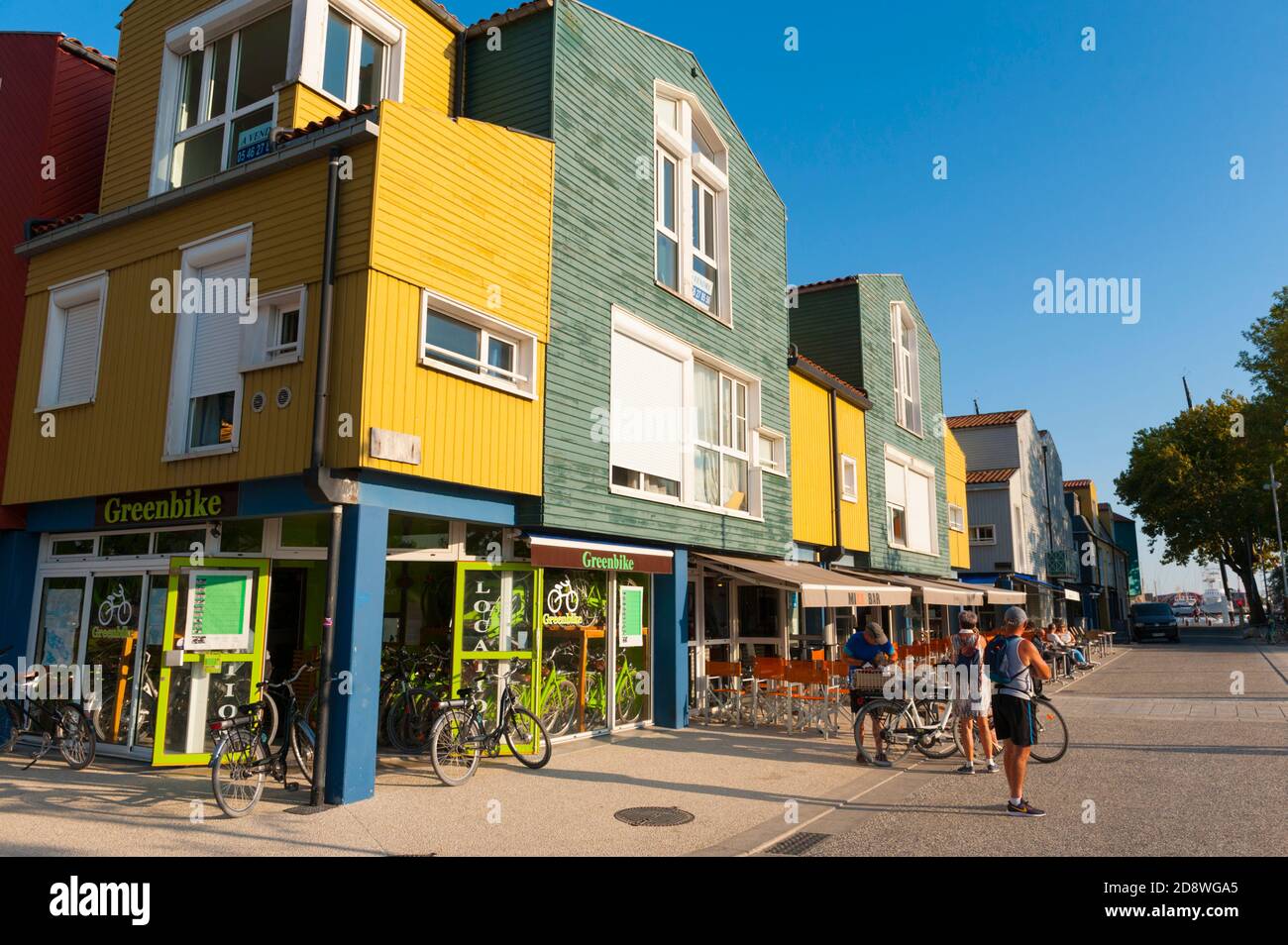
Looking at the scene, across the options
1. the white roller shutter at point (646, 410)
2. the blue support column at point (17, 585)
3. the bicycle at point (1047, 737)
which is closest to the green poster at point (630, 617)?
the white roller shutter at point (646, 410)

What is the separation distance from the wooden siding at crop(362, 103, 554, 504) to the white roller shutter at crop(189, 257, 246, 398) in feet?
6.93

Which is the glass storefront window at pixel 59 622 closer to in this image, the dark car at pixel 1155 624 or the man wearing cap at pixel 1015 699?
the man wearing cap at pixel 1015 699

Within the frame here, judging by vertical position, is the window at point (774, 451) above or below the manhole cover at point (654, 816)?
above

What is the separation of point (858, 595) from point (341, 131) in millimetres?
10504

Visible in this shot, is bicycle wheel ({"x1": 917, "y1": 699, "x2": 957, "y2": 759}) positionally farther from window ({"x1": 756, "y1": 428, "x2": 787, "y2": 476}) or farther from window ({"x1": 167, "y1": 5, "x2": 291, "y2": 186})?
window ({"x1": 167, "y1": 5, "x2": 291, "y2": 186})

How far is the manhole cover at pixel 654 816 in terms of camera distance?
24.5 ft

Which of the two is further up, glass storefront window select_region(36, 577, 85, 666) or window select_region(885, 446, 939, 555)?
window select_region(885, 446, 939, 555)

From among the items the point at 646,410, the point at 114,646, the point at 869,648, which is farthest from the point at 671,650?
the point at 114,646

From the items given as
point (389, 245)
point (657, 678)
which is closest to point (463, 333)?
point (389, 245)

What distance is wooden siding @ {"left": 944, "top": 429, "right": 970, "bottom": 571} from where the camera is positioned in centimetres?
2812

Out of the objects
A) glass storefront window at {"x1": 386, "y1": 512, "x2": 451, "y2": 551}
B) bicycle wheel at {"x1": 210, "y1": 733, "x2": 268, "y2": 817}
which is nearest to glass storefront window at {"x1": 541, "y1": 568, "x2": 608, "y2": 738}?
glass storefront window at {"x1": 386, "y1": 512, "x2": 451, "y2": 551}

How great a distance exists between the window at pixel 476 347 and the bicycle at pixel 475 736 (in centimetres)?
352

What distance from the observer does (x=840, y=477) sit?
20.0 m

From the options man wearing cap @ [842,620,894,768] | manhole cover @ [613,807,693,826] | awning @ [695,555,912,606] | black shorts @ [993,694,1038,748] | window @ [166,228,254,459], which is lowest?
manhole cover @ [613,807,693,826]
